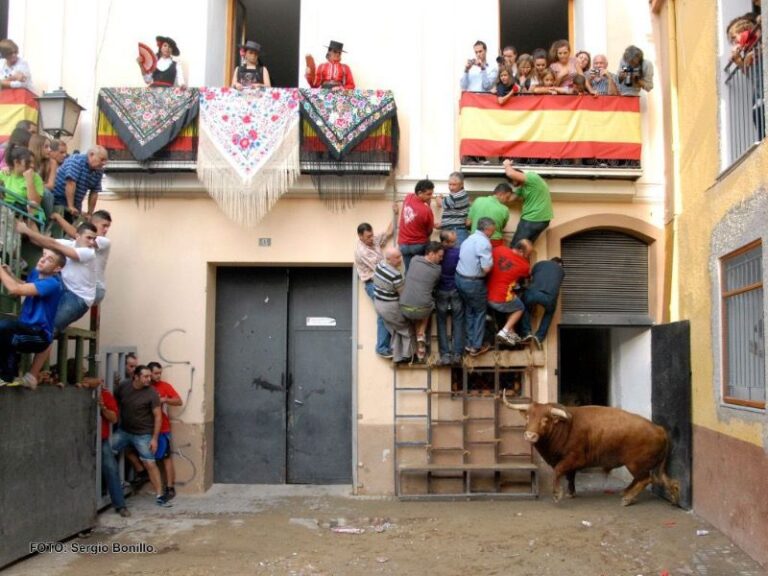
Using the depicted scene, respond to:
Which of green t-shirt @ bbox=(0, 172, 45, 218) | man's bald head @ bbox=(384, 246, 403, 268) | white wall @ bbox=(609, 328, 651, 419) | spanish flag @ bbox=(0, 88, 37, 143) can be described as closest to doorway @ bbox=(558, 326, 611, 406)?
white wall @ bbox=(609, 328, 651, 419)

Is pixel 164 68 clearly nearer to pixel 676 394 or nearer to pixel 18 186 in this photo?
pixel 18 186

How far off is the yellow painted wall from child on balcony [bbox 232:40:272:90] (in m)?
5.29

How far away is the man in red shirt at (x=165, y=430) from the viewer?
383 inches

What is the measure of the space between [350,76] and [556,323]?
13.9 ft

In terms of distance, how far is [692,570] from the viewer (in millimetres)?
7129

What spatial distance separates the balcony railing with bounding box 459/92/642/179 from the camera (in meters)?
10.1

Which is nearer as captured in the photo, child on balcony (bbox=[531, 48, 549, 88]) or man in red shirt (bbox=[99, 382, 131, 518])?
man in red shirt (bbox=[99, 382, 131, 518])

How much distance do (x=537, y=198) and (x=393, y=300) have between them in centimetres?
222

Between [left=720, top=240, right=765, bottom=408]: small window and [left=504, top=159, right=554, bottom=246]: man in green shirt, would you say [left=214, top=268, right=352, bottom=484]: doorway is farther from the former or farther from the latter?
[left=720, top=240, right=765, bottom=408]: small window

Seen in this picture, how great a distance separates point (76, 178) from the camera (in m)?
9.30

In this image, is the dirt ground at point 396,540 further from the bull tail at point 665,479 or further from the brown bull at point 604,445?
the brown bull at point 604,445

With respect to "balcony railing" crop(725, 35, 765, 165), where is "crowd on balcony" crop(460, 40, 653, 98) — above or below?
above

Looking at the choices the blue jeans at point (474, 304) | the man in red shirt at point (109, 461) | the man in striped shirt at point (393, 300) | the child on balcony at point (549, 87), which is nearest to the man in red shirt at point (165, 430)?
the man in red shirt at point (109, 461)

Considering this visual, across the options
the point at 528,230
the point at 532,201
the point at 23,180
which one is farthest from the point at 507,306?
the point at 23,180
